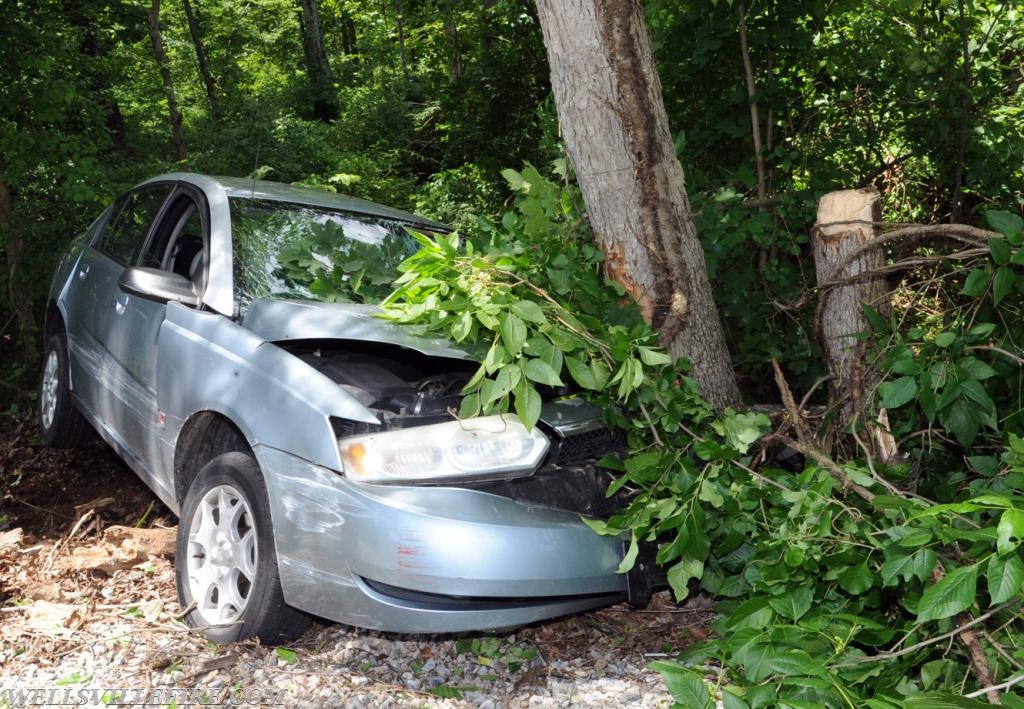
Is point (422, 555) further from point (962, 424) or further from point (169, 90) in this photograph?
point (169, 90)

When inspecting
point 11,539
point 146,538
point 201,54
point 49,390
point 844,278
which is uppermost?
point 201,54

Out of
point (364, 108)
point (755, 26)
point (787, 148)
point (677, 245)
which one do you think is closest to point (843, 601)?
point (677, 245)

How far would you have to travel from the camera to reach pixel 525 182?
4059 millimetres

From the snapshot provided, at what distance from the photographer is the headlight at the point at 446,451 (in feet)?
9.00

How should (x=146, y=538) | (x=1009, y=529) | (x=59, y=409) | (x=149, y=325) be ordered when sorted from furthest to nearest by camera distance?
(x=59, y=409)
(x=146, y=538)
(x=149, y=325)
(x=1009, y=529)

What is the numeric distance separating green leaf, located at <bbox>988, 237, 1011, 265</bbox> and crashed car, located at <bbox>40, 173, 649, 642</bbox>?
1.47 m

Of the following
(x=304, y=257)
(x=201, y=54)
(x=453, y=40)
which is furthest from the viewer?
(x=201, y=54)

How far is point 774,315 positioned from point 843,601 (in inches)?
87.7

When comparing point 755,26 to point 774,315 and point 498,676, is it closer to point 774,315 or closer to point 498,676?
point 774,315

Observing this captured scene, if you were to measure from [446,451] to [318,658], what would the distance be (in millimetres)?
917

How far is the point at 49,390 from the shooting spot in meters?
5.24

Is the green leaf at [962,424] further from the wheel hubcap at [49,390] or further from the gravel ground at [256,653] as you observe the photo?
the wheel hubcap at [49,390]

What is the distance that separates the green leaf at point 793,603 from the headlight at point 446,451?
85cm

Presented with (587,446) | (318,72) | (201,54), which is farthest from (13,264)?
(201,54)
